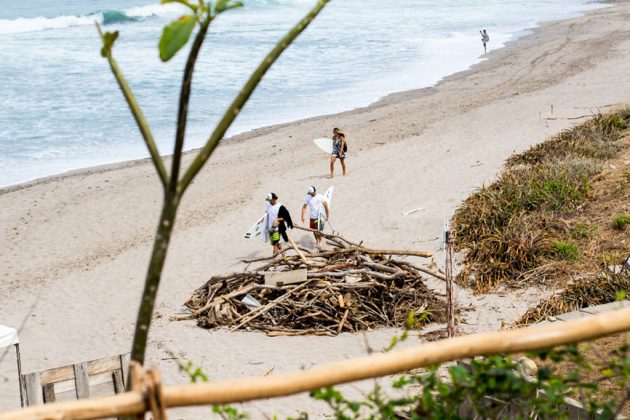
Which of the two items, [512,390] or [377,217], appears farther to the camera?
[377,217]

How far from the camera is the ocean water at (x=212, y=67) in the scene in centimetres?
2506

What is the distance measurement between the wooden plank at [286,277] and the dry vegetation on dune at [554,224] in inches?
95.9

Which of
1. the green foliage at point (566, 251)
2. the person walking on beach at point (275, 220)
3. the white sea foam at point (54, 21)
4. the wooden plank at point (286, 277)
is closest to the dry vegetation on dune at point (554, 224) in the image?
the green foliage at point (566, 251)

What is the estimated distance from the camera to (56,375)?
254 inches

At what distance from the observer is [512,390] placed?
2.53 meters

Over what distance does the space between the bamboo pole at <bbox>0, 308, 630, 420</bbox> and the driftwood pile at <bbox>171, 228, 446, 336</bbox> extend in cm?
792

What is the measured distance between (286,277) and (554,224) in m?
4.19

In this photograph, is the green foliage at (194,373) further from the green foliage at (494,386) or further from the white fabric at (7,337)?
the white fabric at (7,337)

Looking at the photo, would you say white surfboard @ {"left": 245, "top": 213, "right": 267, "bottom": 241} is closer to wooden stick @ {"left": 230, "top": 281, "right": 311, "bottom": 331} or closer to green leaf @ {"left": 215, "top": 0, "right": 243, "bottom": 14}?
wooden stick @ {"left": 230, "top": 281, "right": 311, "bottom": 331}

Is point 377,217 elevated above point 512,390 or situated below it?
below

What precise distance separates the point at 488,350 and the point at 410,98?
25.4 m

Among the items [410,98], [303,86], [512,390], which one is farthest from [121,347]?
[303,86]

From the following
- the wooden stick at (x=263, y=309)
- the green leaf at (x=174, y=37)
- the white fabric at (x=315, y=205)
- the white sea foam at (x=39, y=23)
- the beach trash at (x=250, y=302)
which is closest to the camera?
the green leaf at (x=174, y=37)

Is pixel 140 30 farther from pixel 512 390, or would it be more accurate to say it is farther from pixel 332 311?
pixel 512 390
